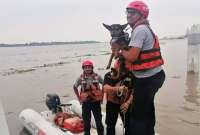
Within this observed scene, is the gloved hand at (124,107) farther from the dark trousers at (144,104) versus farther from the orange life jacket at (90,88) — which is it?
the orange life jacket at (90,88)

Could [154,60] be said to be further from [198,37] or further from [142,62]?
[198,37]

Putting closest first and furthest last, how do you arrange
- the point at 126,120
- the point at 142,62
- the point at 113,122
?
the point at 142,62, the point at 126,120, the point at 113,122

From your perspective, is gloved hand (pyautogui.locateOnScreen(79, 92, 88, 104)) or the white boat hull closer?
gloved hand (pyautogui.locateOnScreen(79, 92, 88, 104))

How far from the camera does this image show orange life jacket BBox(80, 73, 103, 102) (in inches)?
209

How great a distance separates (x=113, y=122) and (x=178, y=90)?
9.25 m

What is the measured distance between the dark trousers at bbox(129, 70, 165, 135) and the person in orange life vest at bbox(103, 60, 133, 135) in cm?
13

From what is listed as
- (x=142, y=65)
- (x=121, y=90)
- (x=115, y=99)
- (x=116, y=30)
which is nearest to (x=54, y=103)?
(x=115, y=99)

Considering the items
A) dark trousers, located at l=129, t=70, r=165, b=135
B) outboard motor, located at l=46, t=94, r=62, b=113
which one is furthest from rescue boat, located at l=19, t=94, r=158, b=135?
dark trousers, located at l=129, t=70, r=165, b=135

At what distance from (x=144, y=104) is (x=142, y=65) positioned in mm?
407

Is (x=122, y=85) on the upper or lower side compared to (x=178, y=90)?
upper

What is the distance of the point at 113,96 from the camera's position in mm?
3568

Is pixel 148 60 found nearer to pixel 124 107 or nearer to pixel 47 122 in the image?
pixel 124 107

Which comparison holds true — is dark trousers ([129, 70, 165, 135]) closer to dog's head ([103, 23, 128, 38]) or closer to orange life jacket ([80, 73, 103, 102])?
dog's head ([103, 23, 128, 38])

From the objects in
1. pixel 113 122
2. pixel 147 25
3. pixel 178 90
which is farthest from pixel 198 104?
pixel 147 25
